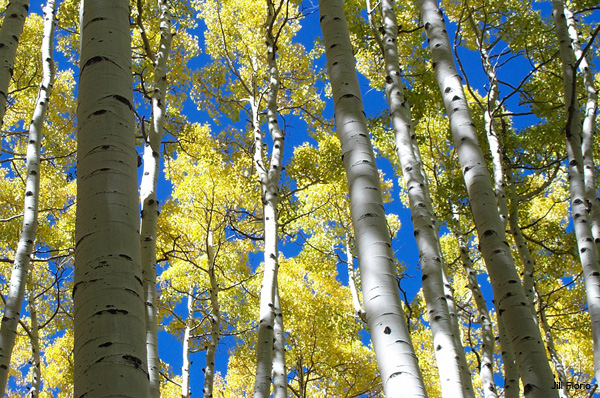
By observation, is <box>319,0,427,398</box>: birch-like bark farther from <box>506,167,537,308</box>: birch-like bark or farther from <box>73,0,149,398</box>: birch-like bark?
<box>506,167,537,308</box>: birch-like bark

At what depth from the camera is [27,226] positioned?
16.8 feet

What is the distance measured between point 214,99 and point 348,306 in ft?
24.9

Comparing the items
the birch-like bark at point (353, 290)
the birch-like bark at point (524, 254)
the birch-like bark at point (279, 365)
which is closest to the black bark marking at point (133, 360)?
the birch-like bark at point (279, 365)

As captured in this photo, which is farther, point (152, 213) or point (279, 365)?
point (279, 365)

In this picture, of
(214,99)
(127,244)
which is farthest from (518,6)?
(127,244)

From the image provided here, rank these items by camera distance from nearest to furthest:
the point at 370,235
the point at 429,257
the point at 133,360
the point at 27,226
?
1. the point at 133,360
2. the point at 370,235
3. the point at 429,257
4. the point at 27,226

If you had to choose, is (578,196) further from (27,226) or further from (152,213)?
(27,226)

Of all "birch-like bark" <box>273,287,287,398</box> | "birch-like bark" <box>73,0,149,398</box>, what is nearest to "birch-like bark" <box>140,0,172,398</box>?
"birch-like bark" <box>73,0,149,398</box>

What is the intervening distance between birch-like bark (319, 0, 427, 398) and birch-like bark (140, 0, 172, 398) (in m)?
1.62

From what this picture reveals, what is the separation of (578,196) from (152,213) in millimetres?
4050

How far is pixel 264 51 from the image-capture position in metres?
10.9

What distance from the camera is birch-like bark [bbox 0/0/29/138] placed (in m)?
3.89

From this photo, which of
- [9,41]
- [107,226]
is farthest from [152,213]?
[107,226]

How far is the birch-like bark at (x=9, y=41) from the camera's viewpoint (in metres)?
3.89
